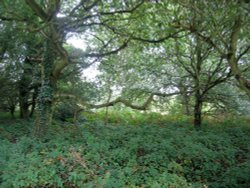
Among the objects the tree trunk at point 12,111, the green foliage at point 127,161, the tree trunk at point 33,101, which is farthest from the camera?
the tree trunk at point 12,111

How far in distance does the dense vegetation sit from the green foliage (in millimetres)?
25

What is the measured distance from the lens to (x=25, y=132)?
31.2 feet

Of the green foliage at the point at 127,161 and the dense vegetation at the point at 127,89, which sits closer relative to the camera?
the green foliage at the point at 127,161

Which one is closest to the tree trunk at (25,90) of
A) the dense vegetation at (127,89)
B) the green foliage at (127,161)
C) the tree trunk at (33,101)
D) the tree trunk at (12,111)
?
the dense vegetation at (127,89)

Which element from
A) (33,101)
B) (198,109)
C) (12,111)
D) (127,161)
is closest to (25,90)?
(33,101)

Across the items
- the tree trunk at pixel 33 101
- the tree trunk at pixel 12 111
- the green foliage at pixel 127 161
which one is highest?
the tree trunk at pixel 33 101

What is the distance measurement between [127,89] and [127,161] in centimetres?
483

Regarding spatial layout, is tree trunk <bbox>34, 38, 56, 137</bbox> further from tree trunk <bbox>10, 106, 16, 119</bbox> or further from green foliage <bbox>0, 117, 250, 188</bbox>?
tree trunk <bbox>10, 106, 16, 119</bbox>

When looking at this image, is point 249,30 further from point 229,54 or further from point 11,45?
point 11,45

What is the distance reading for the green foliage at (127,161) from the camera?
16.5 feet

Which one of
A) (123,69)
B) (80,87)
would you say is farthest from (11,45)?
(123,69)

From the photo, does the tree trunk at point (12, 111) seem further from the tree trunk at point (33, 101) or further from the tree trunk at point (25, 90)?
the tree trunk at point (33, 101)

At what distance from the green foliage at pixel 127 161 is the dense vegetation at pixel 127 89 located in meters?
0.03

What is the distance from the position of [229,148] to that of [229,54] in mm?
3456
